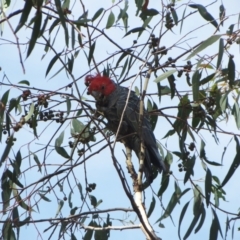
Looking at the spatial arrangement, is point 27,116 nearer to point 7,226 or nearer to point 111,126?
point 7,226

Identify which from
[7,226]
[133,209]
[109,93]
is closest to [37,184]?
[7,226]

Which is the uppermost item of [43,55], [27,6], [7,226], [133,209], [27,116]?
[43,55]

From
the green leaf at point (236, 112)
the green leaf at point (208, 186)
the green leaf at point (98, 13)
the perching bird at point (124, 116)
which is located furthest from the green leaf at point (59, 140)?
the green leaf at point (236, 112)

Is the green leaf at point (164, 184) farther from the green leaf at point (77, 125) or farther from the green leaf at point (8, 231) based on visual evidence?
the green leaf at point (8, 231)

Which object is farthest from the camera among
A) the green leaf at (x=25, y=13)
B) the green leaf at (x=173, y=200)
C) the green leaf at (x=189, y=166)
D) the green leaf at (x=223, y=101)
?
the green leaf at (x=173, y=200)

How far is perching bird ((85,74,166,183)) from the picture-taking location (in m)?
3.28

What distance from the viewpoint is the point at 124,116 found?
3.61 m

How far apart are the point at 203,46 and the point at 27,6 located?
28.7 inches

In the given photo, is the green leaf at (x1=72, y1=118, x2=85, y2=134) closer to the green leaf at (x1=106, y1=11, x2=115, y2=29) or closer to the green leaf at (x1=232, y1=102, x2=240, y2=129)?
the green leaf at (x1=106, y1=11, x2=115, y2=29)

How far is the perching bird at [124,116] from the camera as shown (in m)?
3.28

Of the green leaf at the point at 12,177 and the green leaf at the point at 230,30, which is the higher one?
the green leaf at the point at 230,30

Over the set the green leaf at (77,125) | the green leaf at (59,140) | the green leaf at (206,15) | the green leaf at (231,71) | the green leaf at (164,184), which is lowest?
the green leaf at (164,184)

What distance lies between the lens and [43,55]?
306cm

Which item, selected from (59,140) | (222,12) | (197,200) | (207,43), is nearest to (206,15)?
A: (222,12)
